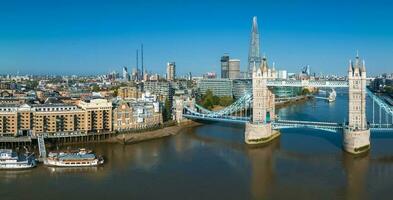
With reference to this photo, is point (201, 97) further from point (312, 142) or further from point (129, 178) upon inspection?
point (129, 178)

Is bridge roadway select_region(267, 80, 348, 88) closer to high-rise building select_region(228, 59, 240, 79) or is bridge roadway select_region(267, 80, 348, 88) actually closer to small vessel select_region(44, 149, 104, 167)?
small vessel select_region(44, 149, 104, 167)

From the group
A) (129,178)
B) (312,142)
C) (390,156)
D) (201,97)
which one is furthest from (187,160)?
(201,97)

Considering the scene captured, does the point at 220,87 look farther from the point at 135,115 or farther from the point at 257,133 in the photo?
the point at 257,133

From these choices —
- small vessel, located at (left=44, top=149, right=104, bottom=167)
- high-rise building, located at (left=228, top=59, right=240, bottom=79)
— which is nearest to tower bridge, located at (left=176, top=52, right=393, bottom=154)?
small vessel, located at (left=44, top=149, right=104, bottom=167)

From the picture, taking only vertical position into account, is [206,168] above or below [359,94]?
below

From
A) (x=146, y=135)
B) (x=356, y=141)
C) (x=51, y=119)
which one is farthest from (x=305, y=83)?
(x=51, y=119)

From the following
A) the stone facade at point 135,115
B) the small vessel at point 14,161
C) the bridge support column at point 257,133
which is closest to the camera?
the small vessel at point 14,161

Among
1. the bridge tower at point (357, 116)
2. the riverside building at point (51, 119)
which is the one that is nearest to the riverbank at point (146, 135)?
the riverside building at point (51, 119)

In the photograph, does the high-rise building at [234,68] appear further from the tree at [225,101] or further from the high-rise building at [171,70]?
the tree at [225,101]
